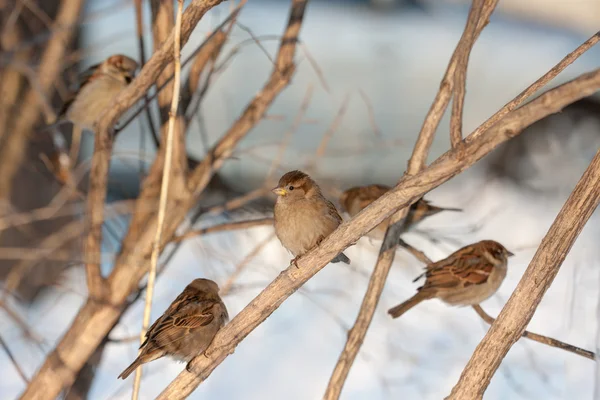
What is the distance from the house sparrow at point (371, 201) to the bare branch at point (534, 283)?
162 centimetres

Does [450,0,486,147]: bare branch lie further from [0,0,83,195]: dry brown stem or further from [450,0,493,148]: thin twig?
[0,0,83,195]: dry brown stem

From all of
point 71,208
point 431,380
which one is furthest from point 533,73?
point 71,208

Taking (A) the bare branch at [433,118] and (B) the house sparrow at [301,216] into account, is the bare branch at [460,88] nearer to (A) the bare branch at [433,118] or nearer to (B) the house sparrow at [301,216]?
(A) the bare branch at [433,118]

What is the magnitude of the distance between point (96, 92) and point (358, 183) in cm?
191

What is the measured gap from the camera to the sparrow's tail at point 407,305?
3.05 meters

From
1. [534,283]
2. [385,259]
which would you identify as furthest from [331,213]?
[534,283]

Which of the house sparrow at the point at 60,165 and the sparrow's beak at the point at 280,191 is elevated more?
the house sparrow at the point at 60,165

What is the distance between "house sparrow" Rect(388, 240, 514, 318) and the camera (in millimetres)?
3189

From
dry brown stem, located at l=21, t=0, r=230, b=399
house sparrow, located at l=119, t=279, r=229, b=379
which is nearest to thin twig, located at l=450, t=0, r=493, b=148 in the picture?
house sparrow, located at l=119, t=279, r=229, b=379

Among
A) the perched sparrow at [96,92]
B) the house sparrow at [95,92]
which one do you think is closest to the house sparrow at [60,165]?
the house sparrow at [95,92]

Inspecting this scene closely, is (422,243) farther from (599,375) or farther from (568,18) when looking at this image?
(568,18)

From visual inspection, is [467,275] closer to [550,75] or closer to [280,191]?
[280,191]

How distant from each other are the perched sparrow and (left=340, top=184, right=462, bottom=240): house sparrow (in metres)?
1.30

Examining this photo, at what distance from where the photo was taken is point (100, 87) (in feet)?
11.6
